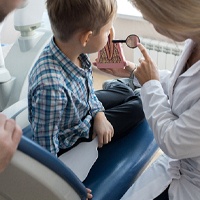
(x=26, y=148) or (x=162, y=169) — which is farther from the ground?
(x=26, y=148)

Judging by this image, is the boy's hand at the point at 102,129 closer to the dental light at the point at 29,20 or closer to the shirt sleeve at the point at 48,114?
the shirt sleeve at the point at 48,114

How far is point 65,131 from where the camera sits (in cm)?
120

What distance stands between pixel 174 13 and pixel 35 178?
559 mm

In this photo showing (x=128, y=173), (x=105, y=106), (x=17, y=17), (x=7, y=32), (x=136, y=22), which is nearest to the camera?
(x=128, y=173)

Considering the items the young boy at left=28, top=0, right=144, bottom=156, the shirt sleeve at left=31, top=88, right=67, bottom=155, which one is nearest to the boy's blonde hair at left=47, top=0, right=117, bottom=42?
the young boy at left=28, top=0, right=144, bottom=156

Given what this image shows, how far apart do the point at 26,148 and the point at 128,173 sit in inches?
24.2

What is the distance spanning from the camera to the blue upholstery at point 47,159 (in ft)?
2.18

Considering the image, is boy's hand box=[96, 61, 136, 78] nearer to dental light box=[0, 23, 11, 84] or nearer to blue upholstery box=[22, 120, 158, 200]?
blue upholstery box=[22, 120, 158, 200]

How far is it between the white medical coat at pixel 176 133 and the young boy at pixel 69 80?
26cm

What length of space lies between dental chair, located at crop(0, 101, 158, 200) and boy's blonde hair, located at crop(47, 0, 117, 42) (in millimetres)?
492

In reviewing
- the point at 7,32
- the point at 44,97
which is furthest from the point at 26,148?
the point at 7,32

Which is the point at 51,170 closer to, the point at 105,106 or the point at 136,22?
the point at 105,106

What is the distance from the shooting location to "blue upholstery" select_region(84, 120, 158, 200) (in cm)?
113

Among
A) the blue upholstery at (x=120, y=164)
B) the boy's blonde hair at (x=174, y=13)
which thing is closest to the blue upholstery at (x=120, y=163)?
the blue upholstery at (x=120, y=164)
